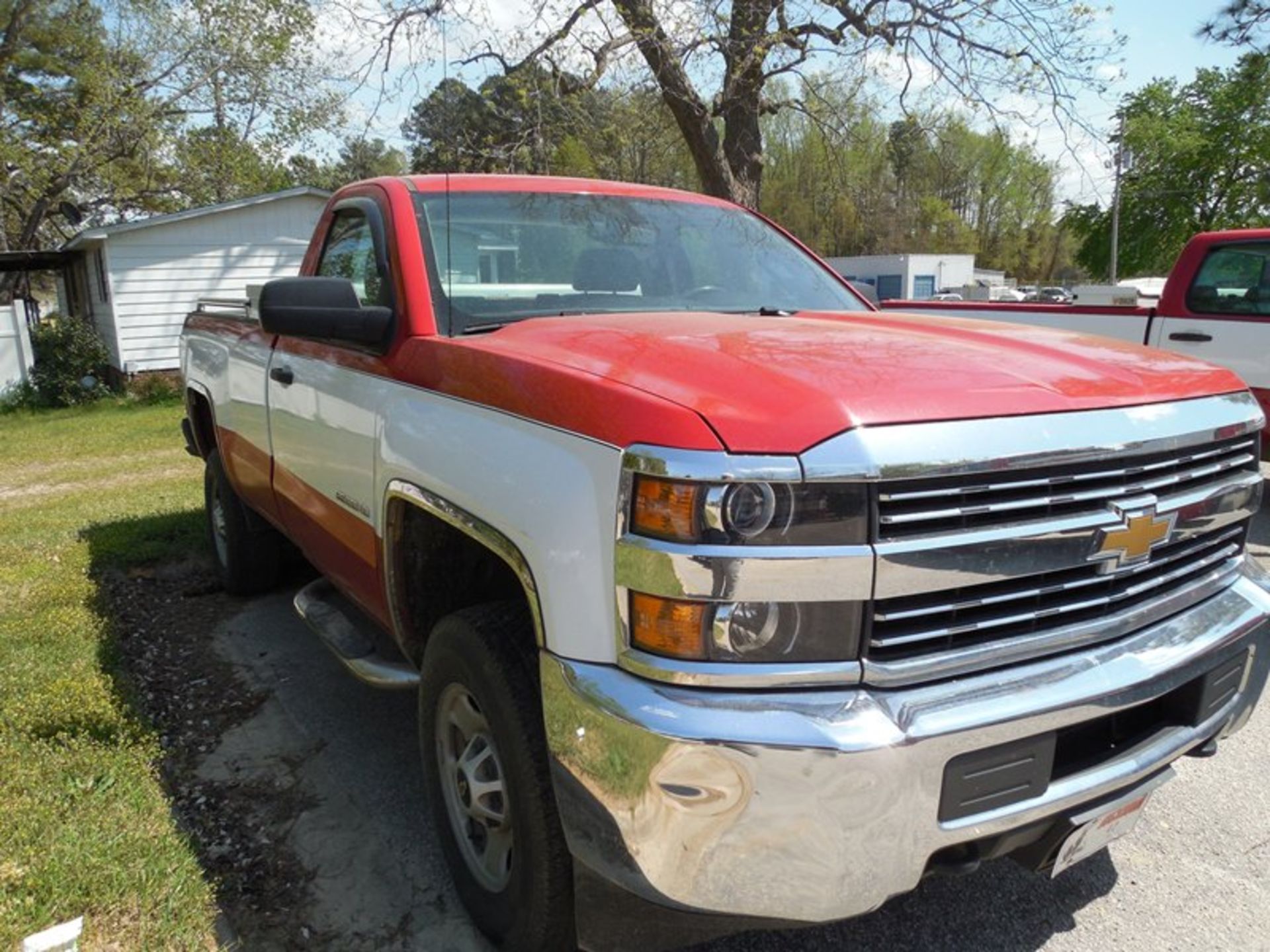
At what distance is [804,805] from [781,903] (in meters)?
0.22

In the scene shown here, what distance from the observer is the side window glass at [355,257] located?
10.7 feet

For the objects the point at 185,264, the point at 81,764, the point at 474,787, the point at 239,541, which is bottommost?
the point at 81,764

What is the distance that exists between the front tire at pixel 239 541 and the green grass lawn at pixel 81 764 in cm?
67

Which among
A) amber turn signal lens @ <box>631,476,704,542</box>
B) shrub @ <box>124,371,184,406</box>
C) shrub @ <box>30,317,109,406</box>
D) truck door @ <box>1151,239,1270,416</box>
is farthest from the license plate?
shrub @ <box>30,317,109,406</box>

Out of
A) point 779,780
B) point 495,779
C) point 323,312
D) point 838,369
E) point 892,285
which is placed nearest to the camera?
point 779,780

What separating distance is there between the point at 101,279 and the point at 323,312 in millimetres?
17617

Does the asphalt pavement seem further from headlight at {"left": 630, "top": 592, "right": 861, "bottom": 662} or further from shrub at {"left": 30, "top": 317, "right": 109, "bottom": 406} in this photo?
shrub at {"left": 30, "top": 317, "right": 109, "bottom": 406}

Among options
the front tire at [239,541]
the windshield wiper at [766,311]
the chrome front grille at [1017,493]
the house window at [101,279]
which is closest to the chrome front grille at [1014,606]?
the chrome front grille at [1017,493]

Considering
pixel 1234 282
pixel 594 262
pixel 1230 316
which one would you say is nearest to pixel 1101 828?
pixel 594 262

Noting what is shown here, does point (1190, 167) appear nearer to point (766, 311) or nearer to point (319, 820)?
point (766, 311)

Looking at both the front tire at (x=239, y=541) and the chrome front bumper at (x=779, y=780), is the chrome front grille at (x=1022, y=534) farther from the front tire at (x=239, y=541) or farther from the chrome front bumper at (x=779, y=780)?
the front tire at (x=239, y=541)

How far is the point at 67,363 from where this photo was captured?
17.1 m

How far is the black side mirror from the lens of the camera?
2750 millimetres

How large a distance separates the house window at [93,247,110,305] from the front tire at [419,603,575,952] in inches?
669
